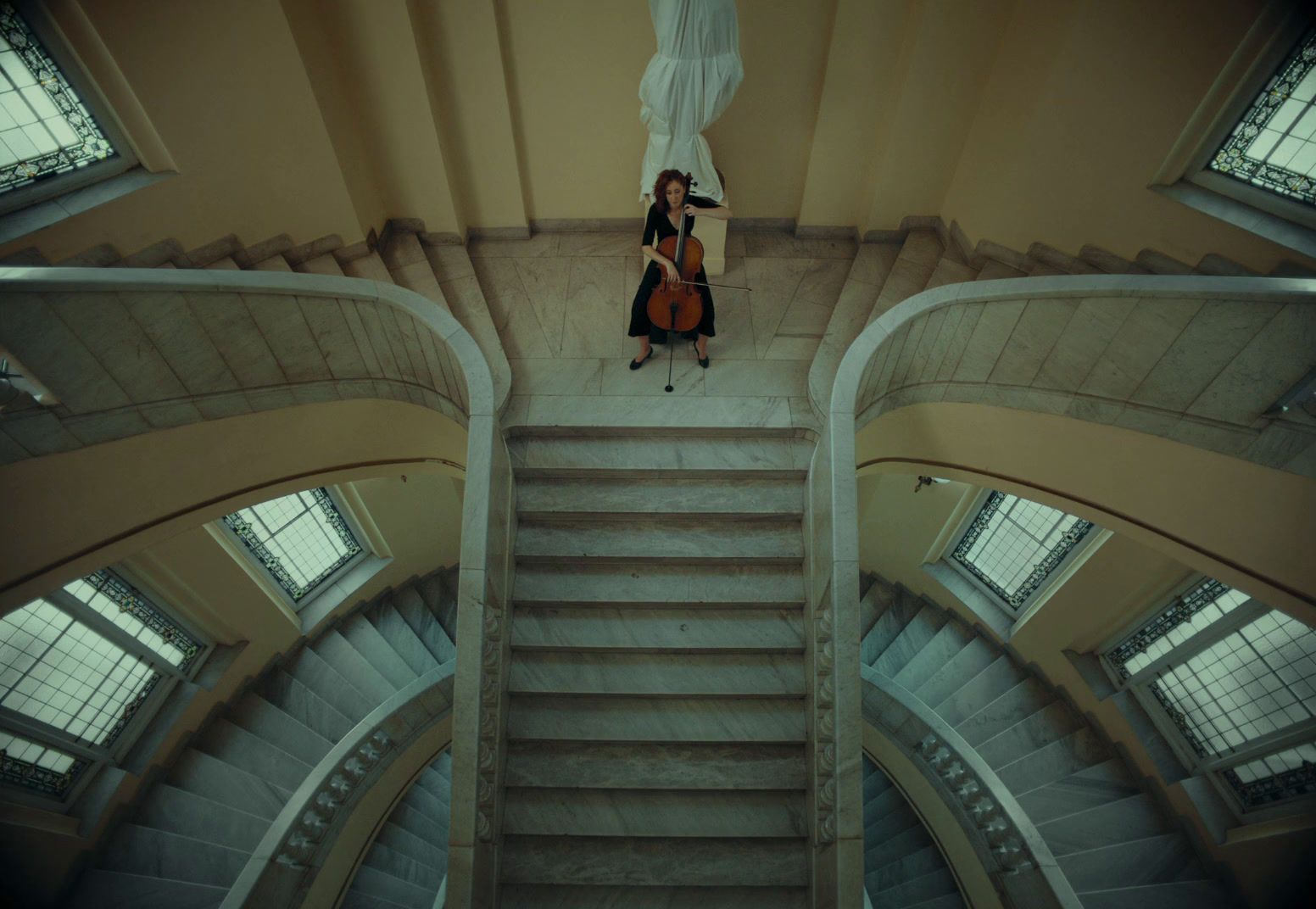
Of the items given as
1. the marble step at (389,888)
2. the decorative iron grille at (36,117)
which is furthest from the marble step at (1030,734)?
the decorative iron grille at (36,117)

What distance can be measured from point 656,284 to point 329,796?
20.2 feet

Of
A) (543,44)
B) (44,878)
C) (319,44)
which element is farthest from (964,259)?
(44,878)

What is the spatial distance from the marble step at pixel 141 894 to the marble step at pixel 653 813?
4421mm

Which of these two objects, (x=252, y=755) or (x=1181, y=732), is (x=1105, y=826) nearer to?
(x=1181, y=732)

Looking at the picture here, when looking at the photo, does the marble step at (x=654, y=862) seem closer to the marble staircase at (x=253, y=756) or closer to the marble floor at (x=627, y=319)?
the marble floor at (x=627, y=319)

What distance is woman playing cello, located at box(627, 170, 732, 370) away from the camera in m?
5.80

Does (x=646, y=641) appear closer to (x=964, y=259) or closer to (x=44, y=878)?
(x=964, y=259)

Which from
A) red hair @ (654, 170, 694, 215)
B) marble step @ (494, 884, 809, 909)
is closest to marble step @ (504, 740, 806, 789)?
marble step @ (494, 884, 809, 909)

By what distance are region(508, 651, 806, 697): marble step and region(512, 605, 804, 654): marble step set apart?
0.23ft

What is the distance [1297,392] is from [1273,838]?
493 centimetres

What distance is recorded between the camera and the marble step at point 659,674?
17.9ft

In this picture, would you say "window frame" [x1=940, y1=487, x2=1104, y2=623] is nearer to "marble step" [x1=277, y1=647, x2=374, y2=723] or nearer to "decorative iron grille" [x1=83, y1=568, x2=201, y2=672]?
"marble step" [x1=277, y1=647, x2=374, y2=723]

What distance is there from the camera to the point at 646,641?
558cm

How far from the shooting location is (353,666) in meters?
10.4
